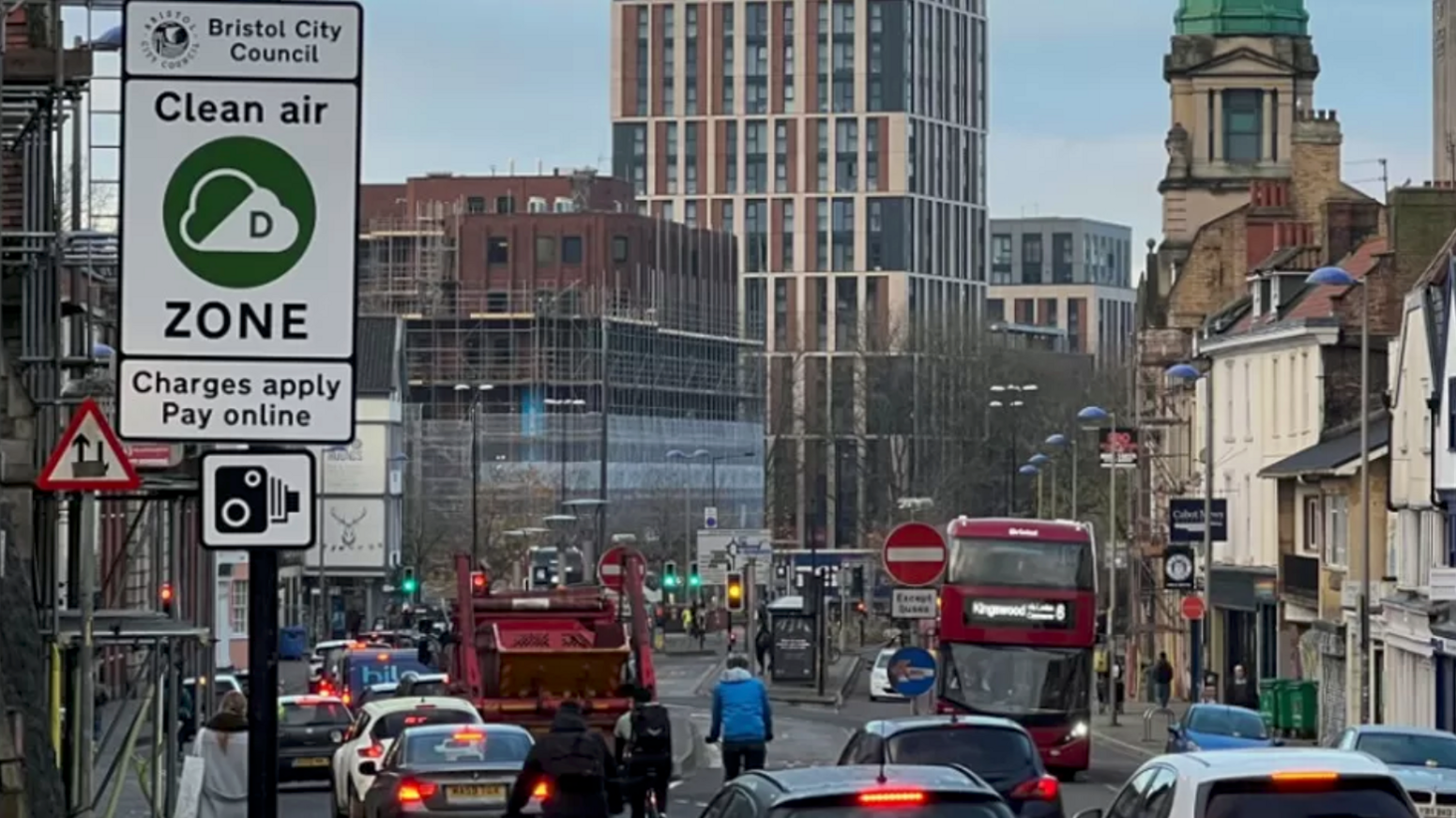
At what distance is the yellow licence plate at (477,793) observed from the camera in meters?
26.6

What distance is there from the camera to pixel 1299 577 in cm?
7094

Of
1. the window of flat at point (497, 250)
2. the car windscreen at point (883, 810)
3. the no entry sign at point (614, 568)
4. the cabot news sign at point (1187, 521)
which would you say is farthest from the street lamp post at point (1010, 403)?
the car windscreen at point (883, 810)

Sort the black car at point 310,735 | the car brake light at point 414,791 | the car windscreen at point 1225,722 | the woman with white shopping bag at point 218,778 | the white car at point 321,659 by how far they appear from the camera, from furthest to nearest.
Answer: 1. the white car at point 321,659
2. the black car at point 310,735
3. the car windscreen at point 1225,722
4. the car brake light at point 414,791
5. the woman with white shopping bag at point 218,778

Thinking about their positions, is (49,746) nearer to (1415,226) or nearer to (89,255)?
(89,255)

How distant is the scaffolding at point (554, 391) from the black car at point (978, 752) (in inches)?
3767

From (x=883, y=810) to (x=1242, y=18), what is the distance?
100m

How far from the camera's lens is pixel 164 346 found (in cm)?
1102

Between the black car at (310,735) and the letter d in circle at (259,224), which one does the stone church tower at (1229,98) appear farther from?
the letter d in circle at (259,224)

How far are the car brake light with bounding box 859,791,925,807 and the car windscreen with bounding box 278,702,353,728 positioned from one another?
90.7ft

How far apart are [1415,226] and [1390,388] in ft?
28.1

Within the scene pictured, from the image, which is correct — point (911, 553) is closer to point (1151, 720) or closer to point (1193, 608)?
point (1151, 720)

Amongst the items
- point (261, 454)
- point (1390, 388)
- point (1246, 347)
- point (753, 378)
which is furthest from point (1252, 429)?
point (753, 378)

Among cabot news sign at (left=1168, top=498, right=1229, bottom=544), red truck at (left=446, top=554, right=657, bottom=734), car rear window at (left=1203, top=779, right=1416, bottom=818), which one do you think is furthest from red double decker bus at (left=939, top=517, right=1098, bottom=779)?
car rear window at (left=1203, top=779, right=1416, bottom=818)

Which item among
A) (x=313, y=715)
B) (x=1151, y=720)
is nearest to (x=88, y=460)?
(x=313, y=715)
